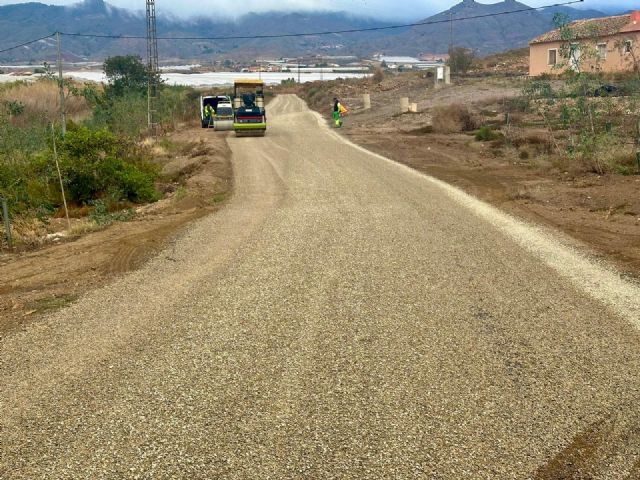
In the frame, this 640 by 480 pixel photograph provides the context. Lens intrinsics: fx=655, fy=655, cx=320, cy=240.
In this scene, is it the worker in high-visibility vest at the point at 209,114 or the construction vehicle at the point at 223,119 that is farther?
the worker in high-visibility vest at the point at 209,114

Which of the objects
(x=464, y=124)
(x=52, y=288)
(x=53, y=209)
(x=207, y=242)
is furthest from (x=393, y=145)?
(x=52, y=288)

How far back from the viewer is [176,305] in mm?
8320

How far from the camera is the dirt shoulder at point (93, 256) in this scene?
888 centimetres

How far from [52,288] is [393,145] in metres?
22.5

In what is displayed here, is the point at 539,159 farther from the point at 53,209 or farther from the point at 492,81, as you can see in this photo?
the point at 492,81

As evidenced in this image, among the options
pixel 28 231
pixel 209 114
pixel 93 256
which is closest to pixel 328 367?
pixel 93 256

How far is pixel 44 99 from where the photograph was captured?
2375 inches

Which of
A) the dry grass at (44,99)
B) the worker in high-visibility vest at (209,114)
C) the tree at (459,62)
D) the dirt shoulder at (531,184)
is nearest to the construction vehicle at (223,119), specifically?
the worker in high-visibility vest at (209,114)

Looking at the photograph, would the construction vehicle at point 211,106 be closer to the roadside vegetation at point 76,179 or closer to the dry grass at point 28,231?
the roadside vegetation at point 76,179

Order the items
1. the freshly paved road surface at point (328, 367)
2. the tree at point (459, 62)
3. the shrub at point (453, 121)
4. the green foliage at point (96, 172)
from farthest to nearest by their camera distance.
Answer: the tree at point (459, 62), the shrub at point (453, 121), the green foliage at point (96, 172), the freshly paved road surface at point (328, 367)

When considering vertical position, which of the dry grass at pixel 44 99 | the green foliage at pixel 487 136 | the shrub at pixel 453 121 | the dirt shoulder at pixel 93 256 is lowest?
the dirt shoulder at pixel 93 256

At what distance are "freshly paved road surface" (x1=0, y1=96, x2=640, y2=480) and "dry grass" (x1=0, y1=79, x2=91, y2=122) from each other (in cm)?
5147

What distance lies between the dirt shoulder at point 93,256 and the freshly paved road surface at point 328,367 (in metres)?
0.53

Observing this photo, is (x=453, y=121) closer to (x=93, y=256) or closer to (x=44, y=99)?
(x=93, y=256)
